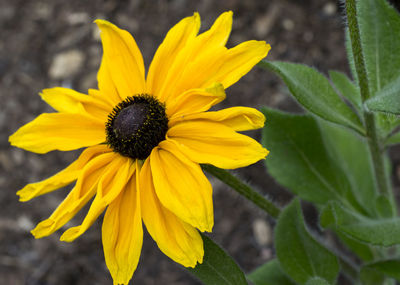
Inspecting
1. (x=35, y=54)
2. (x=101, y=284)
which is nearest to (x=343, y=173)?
(x=101, y=284)

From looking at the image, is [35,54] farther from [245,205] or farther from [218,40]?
[218,40]

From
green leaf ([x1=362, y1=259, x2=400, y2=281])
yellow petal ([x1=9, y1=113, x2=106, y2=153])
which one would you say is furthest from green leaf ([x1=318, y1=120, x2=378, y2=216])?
yellow petal ([x1=9, y1=113, x2=106, y2=153])

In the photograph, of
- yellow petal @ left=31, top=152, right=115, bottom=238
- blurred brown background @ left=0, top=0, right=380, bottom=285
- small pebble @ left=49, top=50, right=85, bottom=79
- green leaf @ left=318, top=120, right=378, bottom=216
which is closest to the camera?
yellow petal @ left=31, top=152, right=115, bottom=238

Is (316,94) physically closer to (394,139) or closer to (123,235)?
(394,139)

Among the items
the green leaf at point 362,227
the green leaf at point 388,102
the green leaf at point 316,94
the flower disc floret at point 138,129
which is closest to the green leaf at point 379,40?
the green leaf at point 316,94

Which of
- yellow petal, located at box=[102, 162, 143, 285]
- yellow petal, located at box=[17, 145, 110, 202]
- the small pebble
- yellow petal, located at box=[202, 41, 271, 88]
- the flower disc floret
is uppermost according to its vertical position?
yellow petal, located at box=[202, 41, 271, 88]

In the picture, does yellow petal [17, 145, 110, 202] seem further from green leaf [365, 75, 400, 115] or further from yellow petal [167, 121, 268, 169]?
green leaf [365, 75, 400, 115]

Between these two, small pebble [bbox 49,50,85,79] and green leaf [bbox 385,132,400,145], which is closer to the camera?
green leaf [bbox 385,132,400,145]
